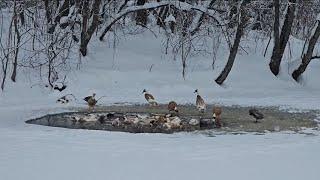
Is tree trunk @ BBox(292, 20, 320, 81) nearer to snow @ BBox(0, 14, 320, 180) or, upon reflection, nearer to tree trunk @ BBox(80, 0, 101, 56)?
snow @ BBox(0, 14, 320, 180)

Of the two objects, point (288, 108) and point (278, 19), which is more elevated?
point (278, 19)

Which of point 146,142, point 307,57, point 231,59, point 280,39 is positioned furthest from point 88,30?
point 146,142

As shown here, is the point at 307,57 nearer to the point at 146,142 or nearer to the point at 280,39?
the point at 280,39

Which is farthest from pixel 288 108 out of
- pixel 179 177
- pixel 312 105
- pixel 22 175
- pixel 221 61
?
pixel 22 175

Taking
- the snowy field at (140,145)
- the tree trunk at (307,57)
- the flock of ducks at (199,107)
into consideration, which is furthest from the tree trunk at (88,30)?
the tree trunk at (307,57)

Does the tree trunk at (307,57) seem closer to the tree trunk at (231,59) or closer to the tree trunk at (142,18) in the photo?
the tree trunk at (231,59)

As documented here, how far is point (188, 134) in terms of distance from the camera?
11.6 metres

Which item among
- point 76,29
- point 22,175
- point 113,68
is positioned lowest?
point 22,175

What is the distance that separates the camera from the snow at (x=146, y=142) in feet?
27.5

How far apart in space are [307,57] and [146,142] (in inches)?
448

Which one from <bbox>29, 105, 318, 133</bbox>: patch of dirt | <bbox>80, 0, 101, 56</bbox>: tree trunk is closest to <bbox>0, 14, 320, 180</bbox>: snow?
<bbox>29, 105, 318, 133</bbox>: patch of dirt

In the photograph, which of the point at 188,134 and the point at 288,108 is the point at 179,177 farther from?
the point at 288,108

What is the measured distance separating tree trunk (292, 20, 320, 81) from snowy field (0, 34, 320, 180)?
141cm

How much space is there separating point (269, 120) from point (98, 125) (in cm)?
395
